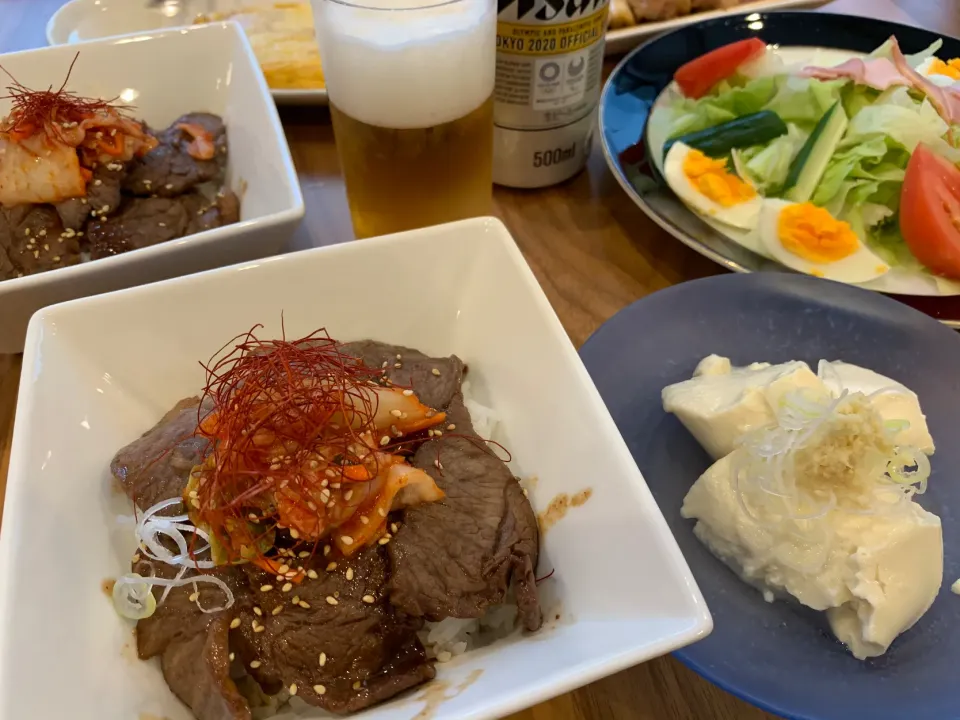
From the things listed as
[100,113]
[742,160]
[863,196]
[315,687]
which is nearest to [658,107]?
[742,160]

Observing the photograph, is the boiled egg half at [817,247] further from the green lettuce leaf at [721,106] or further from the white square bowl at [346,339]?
the white square bowl at [346,339]

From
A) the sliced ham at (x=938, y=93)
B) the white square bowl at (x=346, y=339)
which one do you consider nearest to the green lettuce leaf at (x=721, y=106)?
the sliced ham at (x=938, y=93)

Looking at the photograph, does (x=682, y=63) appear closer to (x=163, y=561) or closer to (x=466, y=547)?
(x=466, y=547)

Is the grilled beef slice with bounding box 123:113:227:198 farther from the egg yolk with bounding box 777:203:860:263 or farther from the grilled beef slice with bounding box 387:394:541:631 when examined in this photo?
the egg yolk with bounding box 777:203:860:263

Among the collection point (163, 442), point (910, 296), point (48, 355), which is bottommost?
point (910, 296)

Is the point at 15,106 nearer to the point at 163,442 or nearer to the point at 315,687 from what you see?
the point at 163,442

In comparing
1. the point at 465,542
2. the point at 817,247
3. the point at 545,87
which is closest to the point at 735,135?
Result: the point at 817,247
